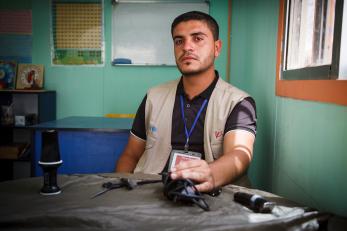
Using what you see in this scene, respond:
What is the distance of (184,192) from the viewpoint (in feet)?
2.69

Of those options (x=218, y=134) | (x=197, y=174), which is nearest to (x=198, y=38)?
(x=218, y=134)

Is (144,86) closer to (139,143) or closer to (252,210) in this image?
(139,143)

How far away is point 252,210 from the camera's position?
80 cm

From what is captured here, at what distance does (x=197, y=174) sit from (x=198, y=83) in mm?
902

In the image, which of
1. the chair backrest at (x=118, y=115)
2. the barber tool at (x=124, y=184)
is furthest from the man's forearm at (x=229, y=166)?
the chair backrest at (x=118, y=115)

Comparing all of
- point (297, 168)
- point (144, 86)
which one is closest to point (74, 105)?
point (144, 86)

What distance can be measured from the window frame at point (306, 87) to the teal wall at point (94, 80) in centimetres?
166

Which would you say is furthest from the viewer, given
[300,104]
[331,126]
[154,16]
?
[154,16]

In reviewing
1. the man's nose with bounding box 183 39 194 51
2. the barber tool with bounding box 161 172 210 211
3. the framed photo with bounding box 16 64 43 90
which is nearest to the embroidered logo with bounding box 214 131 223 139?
the man's nose with bounding box 183 39 194 51

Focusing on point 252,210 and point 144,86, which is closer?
point 252,210

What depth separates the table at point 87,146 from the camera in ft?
7.48

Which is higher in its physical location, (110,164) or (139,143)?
(139,143)

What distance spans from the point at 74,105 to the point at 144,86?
Answer: 0.76 meters

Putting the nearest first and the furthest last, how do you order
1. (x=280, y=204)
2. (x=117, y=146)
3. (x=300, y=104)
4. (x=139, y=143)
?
(x=280, y=204)
(x=300, y=104)
(x=139, y=143)
(x=117, y=146)
